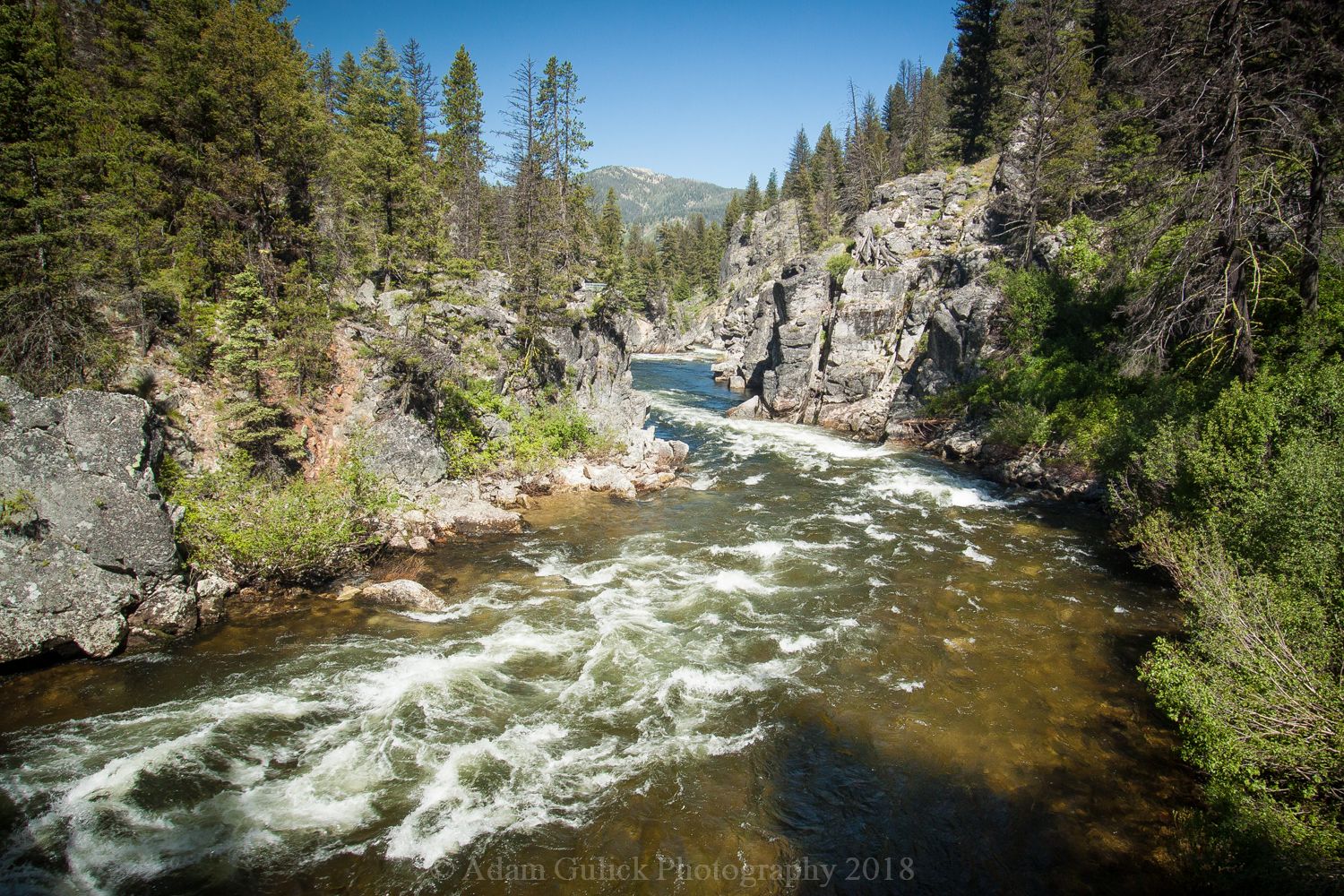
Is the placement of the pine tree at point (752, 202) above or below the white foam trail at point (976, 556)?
above

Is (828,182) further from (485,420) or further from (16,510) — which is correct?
(16,510)

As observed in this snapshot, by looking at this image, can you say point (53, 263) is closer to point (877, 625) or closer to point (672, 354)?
point (877, 625)

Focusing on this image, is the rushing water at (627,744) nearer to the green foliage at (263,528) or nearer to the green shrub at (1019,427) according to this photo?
the green foliage at (263,528)

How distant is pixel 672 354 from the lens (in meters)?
85.6

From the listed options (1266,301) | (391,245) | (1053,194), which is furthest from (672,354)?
(1266,301)

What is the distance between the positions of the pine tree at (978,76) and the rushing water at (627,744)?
4796cm

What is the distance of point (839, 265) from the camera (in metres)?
41.0

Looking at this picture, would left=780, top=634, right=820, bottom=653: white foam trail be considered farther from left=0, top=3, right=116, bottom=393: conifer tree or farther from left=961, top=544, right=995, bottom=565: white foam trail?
left=0, top=3, right=116, bottom=393: conifer tree

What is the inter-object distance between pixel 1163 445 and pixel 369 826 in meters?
17.1

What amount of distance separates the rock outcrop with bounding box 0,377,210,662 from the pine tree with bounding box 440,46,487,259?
31713mm

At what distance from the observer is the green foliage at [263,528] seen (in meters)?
12.5

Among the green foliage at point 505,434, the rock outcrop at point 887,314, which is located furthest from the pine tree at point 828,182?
the green foliage at point 505,434

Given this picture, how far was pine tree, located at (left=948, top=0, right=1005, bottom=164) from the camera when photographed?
46.3 m

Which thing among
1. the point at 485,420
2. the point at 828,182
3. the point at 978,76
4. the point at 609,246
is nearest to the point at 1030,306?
the point at 485,420
